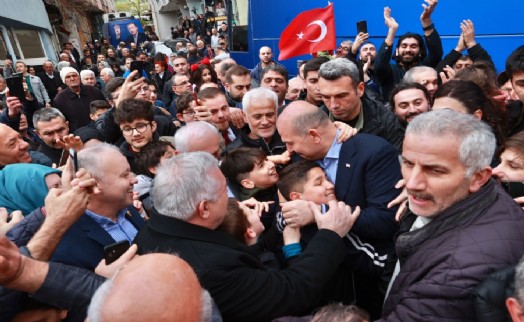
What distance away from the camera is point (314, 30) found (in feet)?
17.5

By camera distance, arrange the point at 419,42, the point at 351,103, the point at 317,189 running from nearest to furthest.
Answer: the point at 317,189 < the point at 351,103 < the point at 419,42

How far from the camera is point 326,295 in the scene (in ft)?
6.57

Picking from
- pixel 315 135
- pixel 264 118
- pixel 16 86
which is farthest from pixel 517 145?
pixel 16 86

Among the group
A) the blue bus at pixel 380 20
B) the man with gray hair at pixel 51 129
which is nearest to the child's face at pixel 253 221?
the man with gray hair at pixel 51 129

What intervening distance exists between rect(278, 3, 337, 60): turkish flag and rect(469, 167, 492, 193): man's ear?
13.2ft

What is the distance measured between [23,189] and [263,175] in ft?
5.09

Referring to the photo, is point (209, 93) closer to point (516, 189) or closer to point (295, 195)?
point (295, 195)

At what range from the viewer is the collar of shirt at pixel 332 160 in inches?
92.4

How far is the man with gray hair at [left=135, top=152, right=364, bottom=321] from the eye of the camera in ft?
5.14

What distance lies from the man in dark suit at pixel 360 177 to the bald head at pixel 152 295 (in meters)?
0.96

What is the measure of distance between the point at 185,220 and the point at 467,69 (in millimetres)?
3095

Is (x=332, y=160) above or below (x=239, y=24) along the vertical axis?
below

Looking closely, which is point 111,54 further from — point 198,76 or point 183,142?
point 183,142

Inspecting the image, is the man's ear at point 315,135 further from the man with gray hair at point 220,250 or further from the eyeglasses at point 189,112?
the eyeglasses at point 189,112
